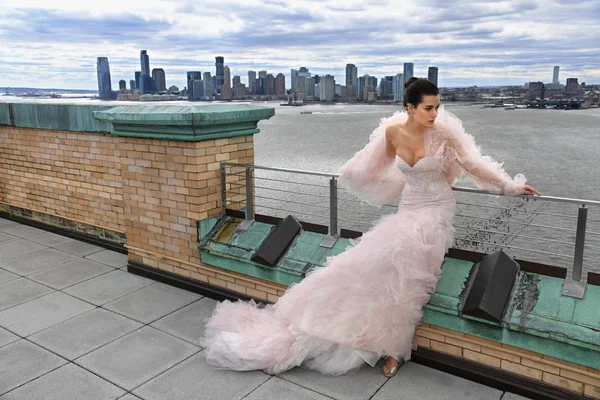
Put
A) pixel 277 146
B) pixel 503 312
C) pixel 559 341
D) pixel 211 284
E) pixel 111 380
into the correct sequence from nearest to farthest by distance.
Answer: pixel 559 341, pixel 503 312, pixel 111 380, pixel 211 284, pixel 277 146

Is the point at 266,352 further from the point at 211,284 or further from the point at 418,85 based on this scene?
the point at 418,85

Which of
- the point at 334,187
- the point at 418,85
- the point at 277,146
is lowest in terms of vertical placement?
the point at 277,146

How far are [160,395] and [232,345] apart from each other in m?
0.61

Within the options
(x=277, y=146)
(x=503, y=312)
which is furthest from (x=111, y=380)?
(x=277, y=146)

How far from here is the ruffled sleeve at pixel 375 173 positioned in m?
4.04

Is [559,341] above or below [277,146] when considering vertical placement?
above

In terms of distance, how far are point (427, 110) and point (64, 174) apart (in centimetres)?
533

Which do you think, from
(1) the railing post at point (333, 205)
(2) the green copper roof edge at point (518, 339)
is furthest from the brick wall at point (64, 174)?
(2) the green copper roof edge at point (518, 339)

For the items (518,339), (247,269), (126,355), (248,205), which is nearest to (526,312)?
(518,339)

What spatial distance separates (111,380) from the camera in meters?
3.61

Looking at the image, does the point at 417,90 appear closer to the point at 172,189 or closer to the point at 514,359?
the point at 514,359

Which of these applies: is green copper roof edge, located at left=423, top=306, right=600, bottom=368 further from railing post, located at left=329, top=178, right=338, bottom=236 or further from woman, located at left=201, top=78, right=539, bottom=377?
railing post, located at left=329, top=178, right=338, bottom=236

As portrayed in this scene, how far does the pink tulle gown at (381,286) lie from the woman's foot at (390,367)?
0.26 feet

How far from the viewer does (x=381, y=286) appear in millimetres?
3639
